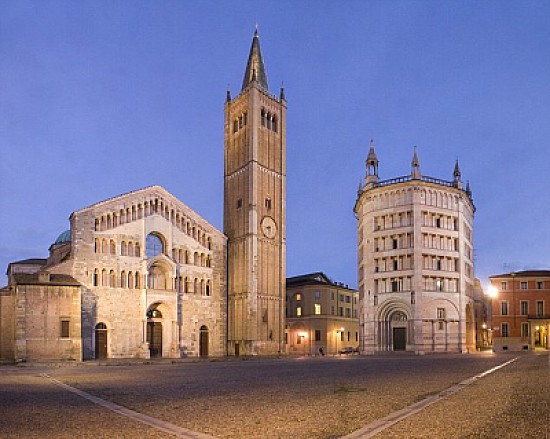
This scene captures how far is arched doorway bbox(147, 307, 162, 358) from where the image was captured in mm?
62281

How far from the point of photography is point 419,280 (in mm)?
72188

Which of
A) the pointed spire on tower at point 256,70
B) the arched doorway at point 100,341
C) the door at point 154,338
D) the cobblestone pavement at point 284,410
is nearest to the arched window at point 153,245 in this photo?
the door at point 154,338

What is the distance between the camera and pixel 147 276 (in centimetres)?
6084

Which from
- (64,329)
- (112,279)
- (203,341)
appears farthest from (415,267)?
(64,329)

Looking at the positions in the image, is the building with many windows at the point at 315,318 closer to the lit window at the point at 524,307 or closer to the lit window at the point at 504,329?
the lit window at the point at 504,329

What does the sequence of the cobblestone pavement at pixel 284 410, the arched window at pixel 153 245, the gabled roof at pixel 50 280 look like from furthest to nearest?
1. the arched window at pixel 153 245
2. the gabled roof at pixel 50 280
3. the cobblestone pavement at pixel 284 410

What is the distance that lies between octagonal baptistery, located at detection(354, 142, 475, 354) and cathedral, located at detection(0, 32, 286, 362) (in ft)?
41.7

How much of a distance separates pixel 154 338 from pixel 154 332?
2.01 feet

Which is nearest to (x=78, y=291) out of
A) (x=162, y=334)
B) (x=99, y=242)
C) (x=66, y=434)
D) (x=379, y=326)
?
(x=99, y=242)

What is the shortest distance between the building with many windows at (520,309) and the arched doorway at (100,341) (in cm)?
5151

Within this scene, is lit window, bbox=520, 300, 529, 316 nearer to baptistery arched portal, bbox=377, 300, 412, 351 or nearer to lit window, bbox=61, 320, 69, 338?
baptistery arched portal, bbox=377, 300, 412, 351

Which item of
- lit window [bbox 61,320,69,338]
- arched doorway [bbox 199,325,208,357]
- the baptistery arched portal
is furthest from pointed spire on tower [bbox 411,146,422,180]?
lit window [bbox 61,320,69,338]

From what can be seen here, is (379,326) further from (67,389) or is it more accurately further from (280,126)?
(67,389)

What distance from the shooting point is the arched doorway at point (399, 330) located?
73.6 metres
